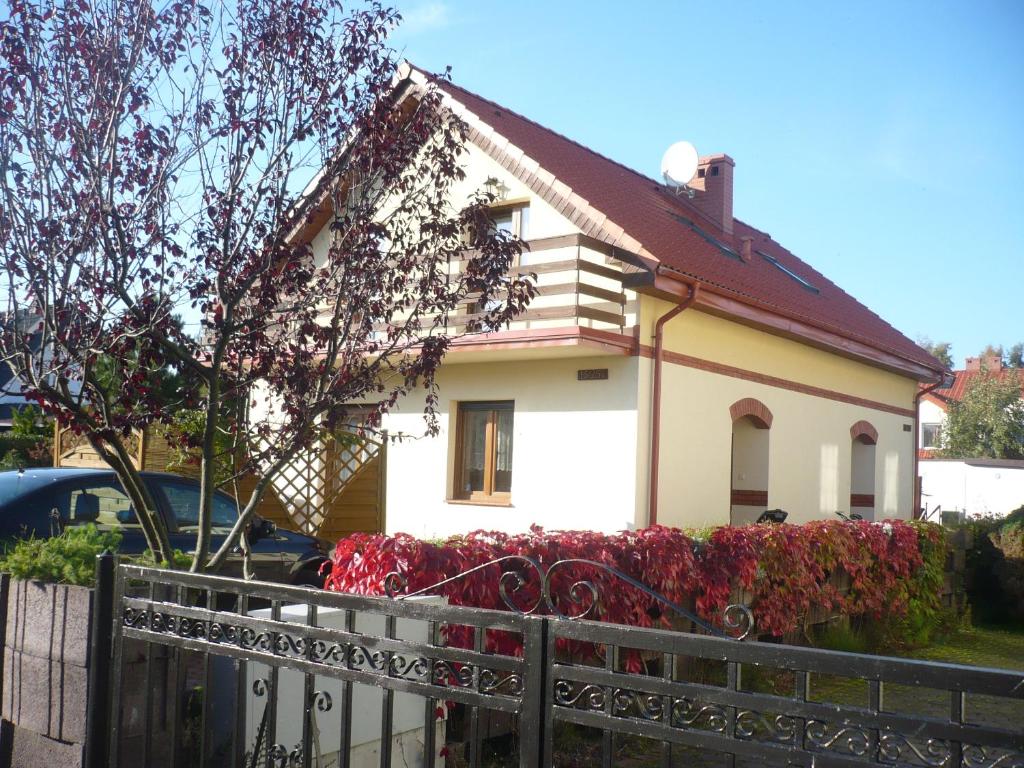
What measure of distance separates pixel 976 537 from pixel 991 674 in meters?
13.6

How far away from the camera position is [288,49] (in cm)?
A: 493

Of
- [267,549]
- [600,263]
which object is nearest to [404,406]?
[600,263]

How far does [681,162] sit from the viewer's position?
16828 mm

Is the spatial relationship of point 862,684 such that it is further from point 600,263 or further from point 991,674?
point 991,674

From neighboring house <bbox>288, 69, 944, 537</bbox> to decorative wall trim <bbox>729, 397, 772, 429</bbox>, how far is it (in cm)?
3

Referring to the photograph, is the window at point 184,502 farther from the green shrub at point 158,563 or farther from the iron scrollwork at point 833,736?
the iron scrollwork at point 833,736

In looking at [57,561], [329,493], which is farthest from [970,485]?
[57,561]

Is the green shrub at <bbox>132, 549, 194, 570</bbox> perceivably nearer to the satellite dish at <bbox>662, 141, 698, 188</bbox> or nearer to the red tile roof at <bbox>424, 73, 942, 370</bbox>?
the red tile roof at <bbox>424, 73, 942, 370</bbox>

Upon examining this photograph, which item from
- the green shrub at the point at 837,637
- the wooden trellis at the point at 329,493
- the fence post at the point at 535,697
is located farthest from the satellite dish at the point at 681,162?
the fence post at the point at 535,697

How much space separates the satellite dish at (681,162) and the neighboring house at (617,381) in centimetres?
52

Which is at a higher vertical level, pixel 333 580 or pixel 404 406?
pixel 404 406

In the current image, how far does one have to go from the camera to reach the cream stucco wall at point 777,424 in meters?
12.5

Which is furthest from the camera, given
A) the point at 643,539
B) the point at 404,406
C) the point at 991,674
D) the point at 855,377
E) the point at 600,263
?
the point at 855,377

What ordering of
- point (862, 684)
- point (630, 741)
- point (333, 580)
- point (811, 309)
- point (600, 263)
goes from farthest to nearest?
1. point (811, 309)
2. point (600, 263)
3. point (862, 684)
4. point (630, 741)
5. point (333, 580)
